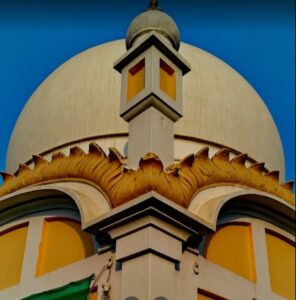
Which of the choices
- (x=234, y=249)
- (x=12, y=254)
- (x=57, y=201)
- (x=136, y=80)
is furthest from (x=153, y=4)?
(x=12, y=254)

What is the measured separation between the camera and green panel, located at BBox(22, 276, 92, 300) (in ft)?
23.5

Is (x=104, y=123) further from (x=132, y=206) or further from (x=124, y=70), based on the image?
(x=132, y=206)

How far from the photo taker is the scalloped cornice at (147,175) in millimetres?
6887

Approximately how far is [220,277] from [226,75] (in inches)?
189

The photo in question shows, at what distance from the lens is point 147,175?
682 centimetres

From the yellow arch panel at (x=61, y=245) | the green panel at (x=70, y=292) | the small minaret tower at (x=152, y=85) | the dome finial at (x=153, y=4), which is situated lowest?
the green panel at (x=70, y=292)

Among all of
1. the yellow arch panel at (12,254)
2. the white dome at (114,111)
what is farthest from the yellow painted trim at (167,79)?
the yellow arch panel at (12,254)

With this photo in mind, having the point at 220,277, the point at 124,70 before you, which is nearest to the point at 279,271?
the point at 220,277

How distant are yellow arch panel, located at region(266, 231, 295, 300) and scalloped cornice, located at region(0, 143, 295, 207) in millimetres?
583

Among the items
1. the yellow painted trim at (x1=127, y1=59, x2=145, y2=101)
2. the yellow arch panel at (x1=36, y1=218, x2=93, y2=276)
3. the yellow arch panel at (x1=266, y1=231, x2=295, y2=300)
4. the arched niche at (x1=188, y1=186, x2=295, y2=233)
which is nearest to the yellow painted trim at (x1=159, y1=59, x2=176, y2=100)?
the yellow painted trim at (x1=127, y1=59, x2=145, y2=101)

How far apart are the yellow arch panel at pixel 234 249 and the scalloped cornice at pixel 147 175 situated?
0.60 metres

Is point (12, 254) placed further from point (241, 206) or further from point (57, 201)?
point (241, 206)

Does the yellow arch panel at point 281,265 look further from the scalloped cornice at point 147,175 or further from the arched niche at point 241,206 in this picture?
the scalloped cornice at point 147,175

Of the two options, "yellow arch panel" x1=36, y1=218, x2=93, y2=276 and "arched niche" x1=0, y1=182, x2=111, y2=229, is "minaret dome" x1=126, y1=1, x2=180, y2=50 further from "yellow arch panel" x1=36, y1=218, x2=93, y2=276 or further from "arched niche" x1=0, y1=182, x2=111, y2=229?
"yellow arch panel" x1=36, y1=218, x2=93, y2=276
